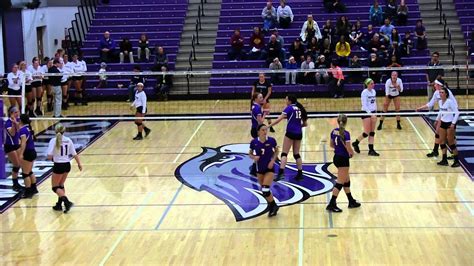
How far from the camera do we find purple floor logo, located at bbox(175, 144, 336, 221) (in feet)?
54.2

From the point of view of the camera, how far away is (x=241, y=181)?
18250mm

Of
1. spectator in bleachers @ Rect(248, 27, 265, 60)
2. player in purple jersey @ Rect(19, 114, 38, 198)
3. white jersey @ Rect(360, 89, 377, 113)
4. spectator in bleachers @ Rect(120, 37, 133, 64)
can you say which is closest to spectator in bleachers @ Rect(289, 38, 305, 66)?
spectator in bleachers @ Rect(248, 27, 265, 60)

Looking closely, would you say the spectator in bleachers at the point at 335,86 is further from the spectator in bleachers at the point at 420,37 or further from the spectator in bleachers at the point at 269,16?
the spectator in bleachers at the point at 269,16

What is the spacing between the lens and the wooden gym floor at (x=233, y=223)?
43.5 ft

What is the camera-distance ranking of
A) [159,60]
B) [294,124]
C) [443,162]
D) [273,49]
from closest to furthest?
[294,124] → [443,162] → [273,49] → [159,60]

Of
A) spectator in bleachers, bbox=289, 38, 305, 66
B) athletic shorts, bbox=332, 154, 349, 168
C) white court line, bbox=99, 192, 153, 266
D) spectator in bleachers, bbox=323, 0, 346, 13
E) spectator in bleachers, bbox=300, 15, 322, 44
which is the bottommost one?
white court line, bbox=99, 192, 153, 266

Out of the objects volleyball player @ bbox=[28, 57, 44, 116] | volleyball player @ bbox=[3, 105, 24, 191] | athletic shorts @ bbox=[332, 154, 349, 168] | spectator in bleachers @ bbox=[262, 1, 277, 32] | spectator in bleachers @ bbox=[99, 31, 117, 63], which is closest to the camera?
athletic shorts @ bbox=[332, 154, 349, 168]

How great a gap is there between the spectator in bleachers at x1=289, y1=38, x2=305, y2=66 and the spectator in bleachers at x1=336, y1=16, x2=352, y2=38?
171cm

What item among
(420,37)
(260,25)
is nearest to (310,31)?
(260,25)

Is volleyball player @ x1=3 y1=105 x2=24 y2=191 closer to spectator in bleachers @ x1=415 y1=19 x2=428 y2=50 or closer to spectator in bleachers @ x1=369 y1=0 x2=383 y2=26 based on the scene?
spectator in bleachers @ x1=415 y1=19 x2=428 y2=50

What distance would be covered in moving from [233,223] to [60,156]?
356cm

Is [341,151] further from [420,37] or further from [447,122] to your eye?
[420,37]

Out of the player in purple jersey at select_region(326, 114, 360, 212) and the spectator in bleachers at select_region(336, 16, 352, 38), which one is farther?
the spectator in bleachers at select_region(336, 16, 352, 38)

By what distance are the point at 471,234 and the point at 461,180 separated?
395cm
